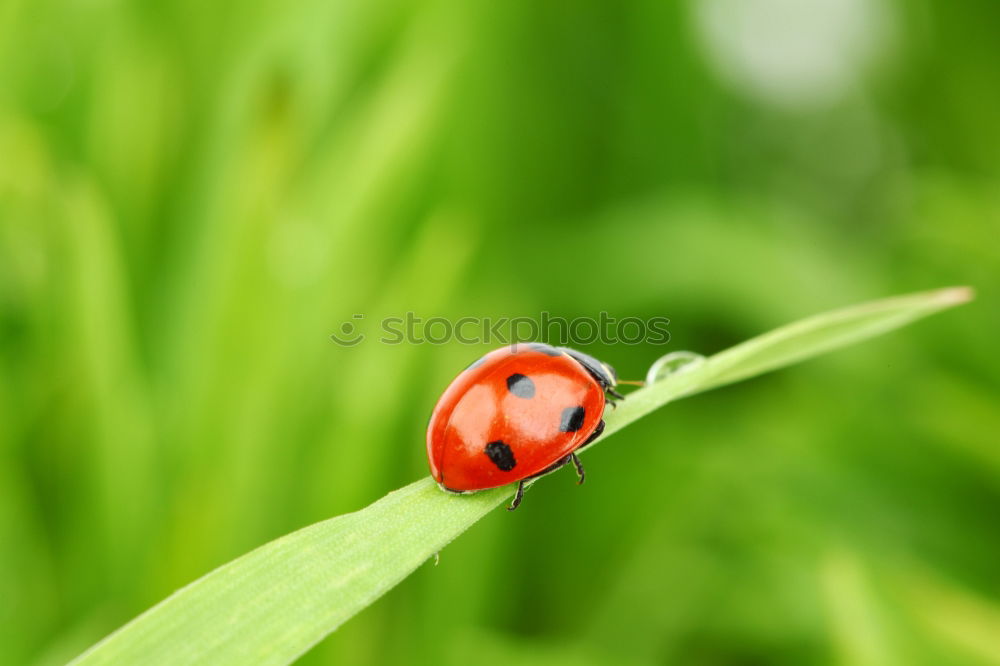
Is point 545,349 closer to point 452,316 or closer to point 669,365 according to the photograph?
point 669,365

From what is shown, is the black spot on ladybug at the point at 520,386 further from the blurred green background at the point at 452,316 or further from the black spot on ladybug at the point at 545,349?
the blurred green background at the point at 452,316

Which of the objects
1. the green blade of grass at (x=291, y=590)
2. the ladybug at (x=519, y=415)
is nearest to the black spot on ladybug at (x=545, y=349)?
the ladybug at (x=519, y=415)

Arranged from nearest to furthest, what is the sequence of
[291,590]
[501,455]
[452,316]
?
[291,590] < [501,455] < [452,316]

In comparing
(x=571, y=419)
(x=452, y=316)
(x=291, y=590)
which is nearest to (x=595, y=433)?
(x=571, y=419)

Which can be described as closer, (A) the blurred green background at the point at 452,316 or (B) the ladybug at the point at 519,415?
(B) the ladybug at the point at 519,415

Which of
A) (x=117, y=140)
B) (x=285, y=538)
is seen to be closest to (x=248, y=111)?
(x=117, y=140)

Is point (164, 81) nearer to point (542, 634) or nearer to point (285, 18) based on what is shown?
point (285, 18)

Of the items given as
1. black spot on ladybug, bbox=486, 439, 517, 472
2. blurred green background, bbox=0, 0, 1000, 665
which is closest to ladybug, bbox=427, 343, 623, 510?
black spot on ladybug, bbox=486, 439, 517, 472
